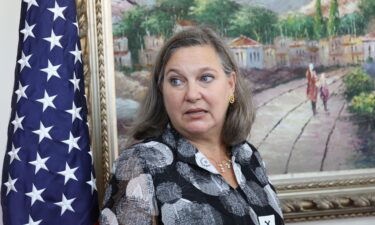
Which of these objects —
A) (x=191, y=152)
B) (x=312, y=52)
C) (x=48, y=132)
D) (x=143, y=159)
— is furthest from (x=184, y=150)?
(x=312, y=52)

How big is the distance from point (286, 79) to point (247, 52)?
0.21 m

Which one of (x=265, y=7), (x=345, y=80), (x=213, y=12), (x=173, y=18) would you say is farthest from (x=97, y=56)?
(x=345, y=80)

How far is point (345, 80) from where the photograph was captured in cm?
239

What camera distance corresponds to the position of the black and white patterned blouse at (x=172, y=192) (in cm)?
147

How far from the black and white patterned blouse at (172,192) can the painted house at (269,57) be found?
2.39 feet

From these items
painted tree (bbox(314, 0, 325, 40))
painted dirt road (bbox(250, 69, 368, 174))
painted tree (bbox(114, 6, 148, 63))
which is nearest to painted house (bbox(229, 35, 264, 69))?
painted dirt road (bbox(250, 69, 368, 174))

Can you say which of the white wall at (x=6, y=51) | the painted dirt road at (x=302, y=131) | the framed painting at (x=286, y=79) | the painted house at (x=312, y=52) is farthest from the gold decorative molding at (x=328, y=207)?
the white wall at (x=6, y=51)

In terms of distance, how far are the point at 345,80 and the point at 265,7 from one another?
49 cm

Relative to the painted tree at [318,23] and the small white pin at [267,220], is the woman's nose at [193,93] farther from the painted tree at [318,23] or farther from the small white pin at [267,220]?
the painted tree at [318,23]

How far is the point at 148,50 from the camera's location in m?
2.16

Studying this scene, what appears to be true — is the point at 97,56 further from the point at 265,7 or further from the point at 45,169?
the point at 265,7

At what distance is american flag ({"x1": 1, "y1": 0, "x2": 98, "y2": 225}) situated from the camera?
166 cm

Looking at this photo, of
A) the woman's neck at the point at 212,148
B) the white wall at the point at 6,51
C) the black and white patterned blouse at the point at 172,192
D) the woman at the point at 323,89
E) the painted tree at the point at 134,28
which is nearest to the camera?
the black and white patterned blouse at the point at 172,192

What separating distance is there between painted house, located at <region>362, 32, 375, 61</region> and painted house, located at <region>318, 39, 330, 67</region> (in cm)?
18
